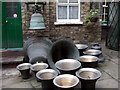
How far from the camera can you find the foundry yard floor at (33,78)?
2602mm

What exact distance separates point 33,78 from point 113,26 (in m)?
3.28

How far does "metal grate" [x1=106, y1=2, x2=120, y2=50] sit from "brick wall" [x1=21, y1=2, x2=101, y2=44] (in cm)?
48

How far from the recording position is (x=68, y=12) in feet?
15.2

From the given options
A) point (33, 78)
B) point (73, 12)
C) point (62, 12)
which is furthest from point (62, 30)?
point (33, 78)

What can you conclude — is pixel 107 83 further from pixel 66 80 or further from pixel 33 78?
pixel 33 78

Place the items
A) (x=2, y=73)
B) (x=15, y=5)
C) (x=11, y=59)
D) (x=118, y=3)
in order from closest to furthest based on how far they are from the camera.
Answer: (x=2, y=73), (x=11, y=59), (x=15, y=5), (x=118, y=3)

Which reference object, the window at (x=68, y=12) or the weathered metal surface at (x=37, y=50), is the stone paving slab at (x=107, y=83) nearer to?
the weathered metal surface at (x=37, y=50)

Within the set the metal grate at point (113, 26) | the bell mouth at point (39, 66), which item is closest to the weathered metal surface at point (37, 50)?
the bell mouth at point (39, 66)

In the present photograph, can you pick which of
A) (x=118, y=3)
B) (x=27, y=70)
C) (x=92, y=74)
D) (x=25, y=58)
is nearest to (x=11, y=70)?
(x=25, y=58)

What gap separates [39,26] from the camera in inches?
144

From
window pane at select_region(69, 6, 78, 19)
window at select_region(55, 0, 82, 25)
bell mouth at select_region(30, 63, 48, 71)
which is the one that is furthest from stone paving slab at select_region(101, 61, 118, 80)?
window pane at select_region(69, 6, 78, 19)

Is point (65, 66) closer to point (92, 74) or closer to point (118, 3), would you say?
point (92, 74)

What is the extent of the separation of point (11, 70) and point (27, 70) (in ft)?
2.22

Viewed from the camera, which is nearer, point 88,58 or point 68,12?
point 88,58
